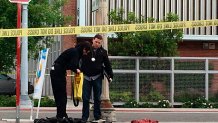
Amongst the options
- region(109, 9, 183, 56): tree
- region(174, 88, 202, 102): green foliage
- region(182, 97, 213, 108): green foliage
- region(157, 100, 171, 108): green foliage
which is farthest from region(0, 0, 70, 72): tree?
region(182, 97, 213, 108): green foliage

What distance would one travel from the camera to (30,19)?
23109 mm

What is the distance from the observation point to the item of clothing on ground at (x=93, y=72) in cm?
1172

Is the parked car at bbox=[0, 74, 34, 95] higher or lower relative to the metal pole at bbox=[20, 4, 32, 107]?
lower

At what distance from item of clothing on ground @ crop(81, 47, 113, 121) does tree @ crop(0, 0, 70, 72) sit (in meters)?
10.6

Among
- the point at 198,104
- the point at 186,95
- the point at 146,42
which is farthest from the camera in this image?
the point at 146,42

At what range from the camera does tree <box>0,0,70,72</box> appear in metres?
22.3

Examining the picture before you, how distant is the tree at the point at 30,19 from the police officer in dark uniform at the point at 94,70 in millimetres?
10563

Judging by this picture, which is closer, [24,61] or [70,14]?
[24,61]

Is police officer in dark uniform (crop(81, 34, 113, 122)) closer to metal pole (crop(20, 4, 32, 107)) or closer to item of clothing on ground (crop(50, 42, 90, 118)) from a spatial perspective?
item of clothing on ground (crop(50, 42, 90, 118))

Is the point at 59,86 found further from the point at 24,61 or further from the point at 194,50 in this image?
the point at 194,50

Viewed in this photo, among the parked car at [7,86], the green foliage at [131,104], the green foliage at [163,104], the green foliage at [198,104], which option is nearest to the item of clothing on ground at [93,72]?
the green foliage at [131,104]

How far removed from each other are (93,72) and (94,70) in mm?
54

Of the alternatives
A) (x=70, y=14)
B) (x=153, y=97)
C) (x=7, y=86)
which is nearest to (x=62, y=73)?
(x=153, y=97)

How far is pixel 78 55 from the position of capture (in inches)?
443
